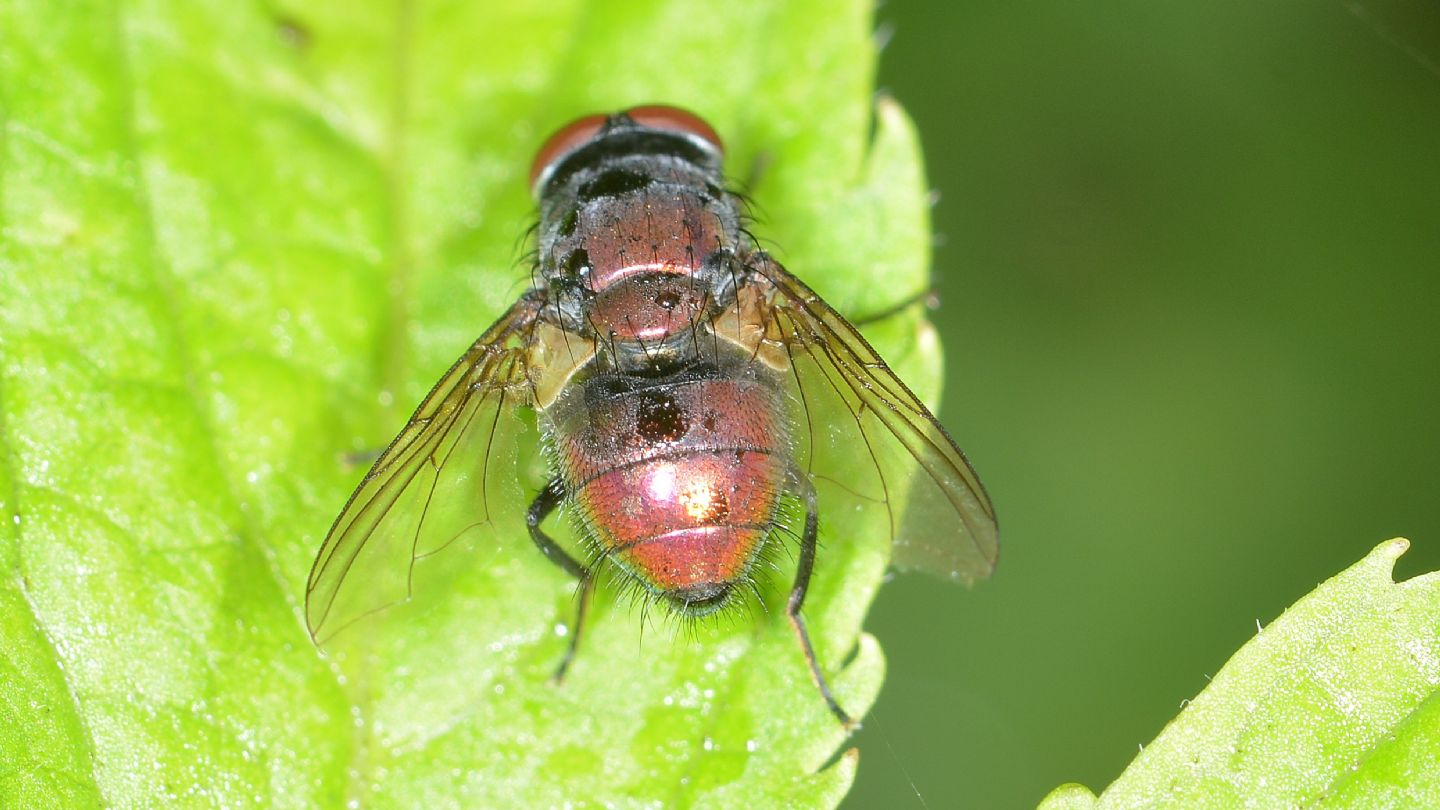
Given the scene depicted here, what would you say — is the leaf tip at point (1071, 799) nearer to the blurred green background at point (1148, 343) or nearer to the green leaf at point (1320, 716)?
the green leaf at point (1320, 716)

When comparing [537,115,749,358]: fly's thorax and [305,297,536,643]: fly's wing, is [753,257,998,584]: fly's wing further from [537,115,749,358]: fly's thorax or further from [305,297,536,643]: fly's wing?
[305,297,536,643]: fly's wing

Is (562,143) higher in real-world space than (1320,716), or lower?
higher

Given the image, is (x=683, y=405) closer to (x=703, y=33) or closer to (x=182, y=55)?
(x=703, y=33)

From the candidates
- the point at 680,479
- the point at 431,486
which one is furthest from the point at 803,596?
the point at 431,486

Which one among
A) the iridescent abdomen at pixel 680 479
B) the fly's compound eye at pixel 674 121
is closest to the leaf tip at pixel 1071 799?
the iridescent abdomen at pixel 680 479

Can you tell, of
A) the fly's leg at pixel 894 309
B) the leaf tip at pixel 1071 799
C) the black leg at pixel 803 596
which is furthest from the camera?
the fly's leg at pixel 894 309

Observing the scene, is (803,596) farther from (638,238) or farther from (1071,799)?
(638,238)
